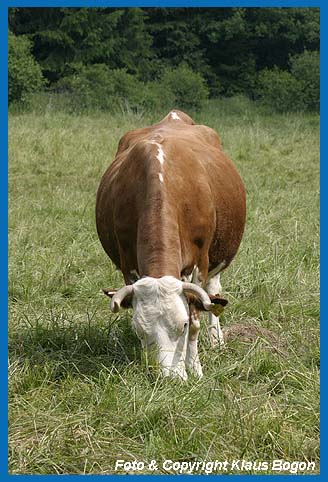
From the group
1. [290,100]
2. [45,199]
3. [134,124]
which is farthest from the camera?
[290,100]

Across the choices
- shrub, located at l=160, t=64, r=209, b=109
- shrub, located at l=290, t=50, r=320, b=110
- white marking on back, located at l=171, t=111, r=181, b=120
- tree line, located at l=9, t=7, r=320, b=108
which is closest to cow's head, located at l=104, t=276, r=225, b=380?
white marking on back, located at l=171, t=111, r=181, b=120

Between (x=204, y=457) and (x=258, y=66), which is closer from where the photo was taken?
(x=204, y=457)

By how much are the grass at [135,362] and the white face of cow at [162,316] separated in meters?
0.15

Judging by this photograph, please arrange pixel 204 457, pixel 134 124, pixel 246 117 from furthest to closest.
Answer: pixel 246 117, pixel 134 124, pixel 204 457

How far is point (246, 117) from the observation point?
61.2ft

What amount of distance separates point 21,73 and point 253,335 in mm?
16226

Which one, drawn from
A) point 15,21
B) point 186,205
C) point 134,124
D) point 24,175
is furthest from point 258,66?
point 186,205

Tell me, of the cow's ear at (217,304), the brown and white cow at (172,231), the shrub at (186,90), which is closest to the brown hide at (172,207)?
the brown and white cow at (172,231)

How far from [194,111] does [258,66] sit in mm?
9537

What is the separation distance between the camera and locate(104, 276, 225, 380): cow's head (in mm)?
4012

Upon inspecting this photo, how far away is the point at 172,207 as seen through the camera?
4.39 metres

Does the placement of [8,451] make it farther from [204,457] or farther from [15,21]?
[15,21]

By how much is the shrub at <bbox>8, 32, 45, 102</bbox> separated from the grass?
33.8 feet

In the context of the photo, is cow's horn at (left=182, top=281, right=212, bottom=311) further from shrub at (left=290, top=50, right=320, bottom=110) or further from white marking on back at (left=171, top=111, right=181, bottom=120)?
shrub at (left=290, top=50, right=320, bottom=110)
